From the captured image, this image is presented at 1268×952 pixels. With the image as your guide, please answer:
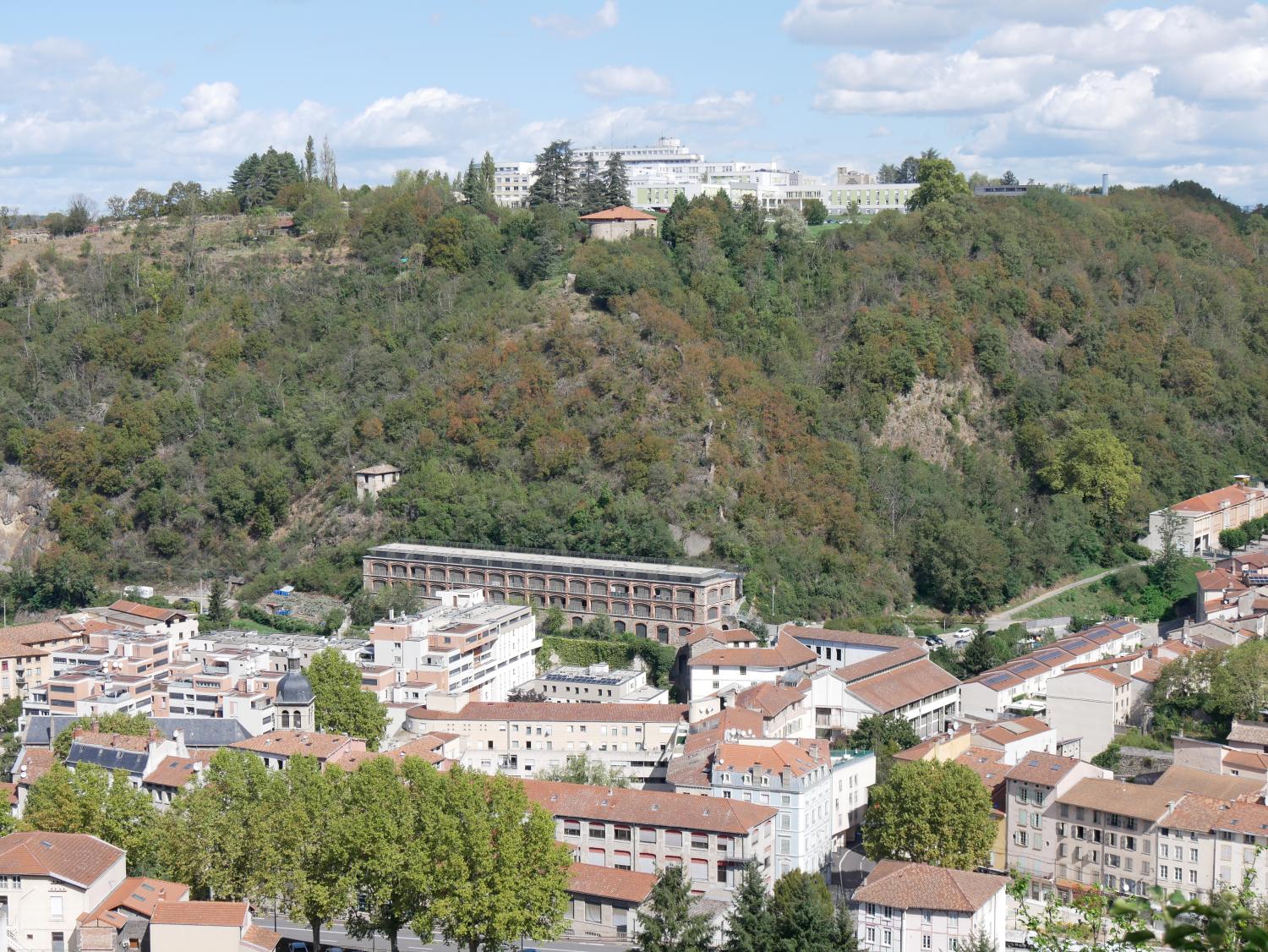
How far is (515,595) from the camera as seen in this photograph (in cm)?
4562

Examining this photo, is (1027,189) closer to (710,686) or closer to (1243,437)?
(1243,437)

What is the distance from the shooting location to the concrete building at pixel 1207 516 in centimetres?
5244

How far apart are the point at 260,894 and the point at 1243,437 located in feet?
157

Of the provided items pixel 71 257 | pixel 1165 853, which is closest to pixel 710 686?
pixel 1165 853

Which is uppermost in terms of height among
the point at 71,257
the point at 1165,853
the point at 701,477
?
the point at 71,257

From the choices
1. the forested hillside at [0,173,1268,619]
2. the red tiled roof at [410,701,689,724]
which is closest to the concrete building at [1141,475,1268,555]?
the forested hillside at [0,173,1268,619]

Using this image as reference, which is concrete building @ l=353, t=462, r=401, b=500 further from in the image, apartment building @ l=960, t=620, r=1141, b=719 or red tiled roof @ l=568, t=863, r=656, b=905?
red tiled roof @ l=568, t=863, r=656, b=905

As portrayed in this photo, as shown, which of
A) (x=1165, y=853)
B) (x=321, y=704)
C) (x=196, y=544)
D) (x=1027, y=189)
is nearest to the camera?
(x=1165, y=853)

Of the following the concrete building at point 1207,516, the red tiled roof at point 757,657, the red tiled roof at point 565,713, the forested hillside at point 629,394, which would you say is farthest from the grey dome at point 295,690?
the concrete building at point 1207,516

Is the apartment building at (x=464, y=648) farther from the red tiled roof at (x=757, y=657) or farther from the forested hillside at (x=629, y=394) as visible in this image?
the forested hillside at (x=629, y=394)

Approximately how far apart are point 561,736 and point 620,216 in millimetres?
Result: 30326

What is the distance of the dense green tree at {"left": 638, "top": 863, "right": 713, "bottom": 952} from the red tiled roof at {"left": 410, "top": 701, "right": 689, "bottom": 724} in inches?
398

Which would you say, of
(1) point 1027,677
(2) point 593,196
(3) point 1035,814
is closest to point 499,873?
(3) point 1035,814

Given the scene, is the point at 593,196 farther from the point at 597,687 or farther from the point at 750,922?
the point at 750,922
